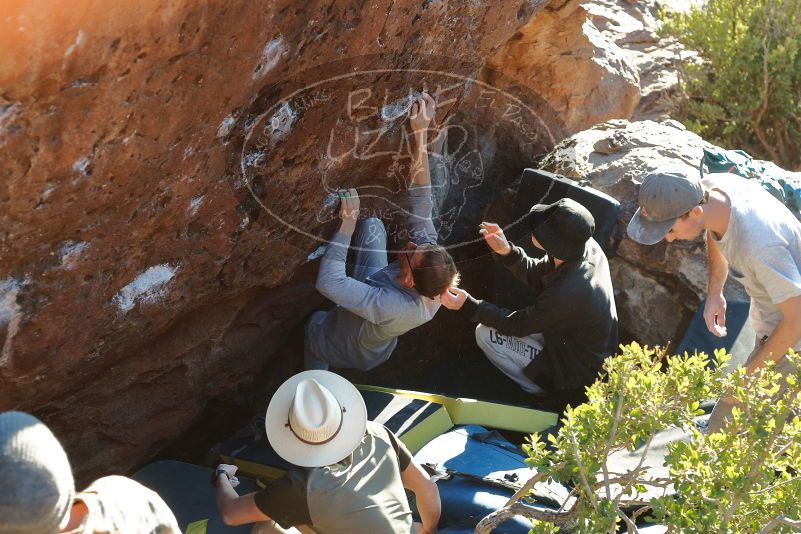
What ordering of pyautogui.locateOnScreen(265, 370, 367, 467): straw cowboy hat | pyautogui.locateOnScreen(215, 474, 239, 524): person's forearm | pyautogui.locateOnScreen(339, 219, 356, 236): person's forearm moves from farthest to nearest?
pyautogui.locateOnScreen(339, 219, 356, 236): person's forearm
pyautogui.locateOnScreen(215, 474, 239, 524): person's forearm
pyautogui.locateOnScreen(265, 370, 367, 467): straw cowboy hat

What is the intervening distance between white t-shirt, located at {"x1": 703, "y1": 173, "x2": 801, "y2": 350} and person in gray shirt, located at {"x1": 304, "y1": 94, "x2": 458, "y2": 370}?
128 cm

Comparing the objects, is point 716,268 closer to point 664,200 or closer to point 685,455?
point 664,200

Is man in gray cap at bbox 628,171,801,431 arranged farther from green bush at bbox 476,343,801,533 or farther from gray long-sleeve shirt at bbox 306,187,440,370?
gray long-sleeve shirt at bbox 306,187,440,370

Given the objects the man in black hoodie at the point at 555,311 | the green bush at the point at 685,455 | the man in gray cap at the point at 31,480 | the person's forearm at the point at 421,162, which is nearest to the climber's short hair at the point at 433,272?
the man in black hoodie at the point at 555,311

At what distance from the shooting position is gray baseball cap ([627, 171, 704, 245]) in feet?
12.0

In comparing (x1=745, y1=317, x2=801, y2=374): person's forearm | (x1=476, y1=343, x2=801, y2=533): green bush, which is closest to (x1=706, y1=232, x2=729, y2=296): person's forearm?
(x1=745, y1=317, x2=801, y2=374): person's forearm

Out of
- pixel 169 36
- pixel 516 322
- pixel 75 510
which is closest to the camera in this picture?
pixel 75 510

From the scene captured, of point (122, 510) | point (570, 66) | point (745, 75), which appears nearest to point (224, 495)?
point (122, 510)

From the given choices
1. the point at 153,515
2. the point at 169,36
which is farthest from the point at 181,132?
the point at 153,515

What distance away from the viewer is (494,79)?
A: 5.94 metres

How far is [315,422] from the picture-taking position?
9.91ft

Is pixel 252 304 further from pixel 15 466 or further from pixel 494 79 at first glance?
pixel 15 466

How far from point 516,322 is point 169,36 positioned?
7.77ft

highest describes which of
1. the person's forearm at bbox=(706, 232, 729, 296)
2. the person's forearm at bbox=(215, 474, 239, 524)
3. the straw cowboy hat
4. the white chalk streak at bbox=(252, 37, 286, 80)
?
the white chalk streak at bbox=(252, 37, 286, 80)
